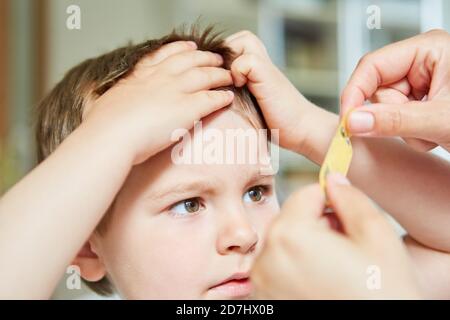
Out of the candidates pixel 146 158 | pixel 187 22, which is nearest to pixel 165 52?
pixel 146 158

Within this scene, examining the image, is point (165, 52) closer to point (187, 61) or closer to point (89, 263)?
point (187, 61)

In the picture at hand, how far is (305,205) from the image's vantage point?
0.55m

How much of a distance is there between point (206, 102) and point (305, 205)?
26cm

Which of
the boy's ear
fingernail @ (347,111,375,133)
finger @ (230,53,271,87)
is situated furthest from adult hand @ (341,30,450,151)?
the boy's ear

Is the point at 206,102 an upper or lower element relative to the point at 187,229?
upper

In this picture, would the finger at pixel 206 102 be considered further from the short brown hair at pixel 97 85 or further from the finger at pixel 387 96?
the finger at pixel 387 96

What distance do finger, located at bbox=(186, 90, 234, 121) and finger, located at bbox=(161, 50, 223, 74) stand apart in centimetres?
5

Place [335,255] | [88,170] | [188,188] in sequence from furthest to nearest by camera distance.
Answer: [188,188], [88,170], [335,255]

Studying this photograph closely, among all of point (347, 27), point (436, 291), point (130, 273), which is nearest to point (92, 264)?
point (130, 273)

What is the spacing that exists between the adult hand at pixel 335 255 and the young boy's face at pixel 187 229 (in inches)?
7.5

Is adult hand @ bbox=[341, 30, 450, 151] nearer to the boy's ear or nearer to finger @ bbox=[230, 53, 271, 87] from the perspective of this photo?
finger @ bbox=[230, 53, 271, 87]

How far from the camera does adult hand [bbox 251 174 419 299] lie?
20.1 inches

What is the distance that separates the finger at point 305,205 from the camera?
0.54m

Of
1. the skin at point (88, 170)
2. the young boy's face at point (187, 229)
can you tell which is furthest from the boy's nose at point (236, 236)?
the skin at point (88, 170)
